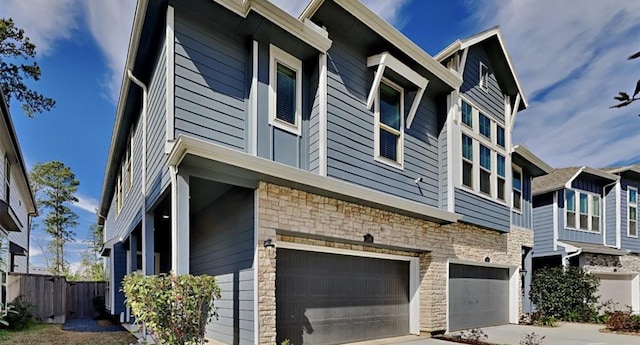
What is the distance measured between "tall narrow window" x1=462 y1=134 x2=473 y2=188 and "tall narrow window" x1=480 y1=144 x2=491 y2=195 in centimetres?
64

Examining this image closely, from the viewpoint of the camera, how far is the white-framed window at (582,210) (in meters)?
17.3

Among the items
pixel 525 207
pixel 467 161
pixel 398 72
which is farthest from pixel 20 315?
pixel 525 207

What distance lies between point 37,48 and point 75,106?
12.5 feet

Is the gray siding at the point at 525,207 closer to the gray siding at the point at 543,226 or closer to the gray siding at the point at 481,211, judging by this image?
the gray siding at the point at 543,226

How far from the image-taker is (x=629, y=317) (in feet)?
42.9

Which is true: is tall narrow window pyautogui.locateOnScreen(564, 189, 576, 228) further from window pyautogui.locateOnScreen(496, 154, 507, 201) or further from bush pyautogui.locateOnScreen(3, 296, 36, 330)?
bush pyautogui.locateOnScreen(3, 296, 36, 330)

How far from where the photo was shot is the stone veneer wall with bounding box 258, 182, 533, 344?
6.70 meters

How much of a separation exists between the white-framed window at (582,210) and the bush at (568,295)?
2.66 m

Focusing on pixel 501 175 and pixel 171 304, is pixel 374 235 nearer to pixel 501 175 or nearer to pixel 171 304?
pixel 171 304

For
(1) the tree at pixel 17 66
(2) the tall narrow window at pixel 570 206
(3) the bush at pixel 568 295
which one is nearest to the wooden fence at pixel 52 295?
(1) the tree at pixel 17 66

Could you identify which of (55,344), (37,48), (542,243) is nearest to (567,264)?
(542,243)

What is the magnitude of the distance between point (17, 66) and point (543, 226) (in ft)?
67.4

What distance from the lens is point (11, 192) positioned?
1406cm

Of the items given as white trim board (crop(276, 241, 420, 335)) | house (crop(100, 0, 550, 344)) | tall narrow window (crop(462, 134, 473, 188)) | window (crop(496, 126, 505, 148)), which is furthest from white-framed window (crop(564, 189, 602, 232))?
white trim board (crop(276, 241, 420, 335))
